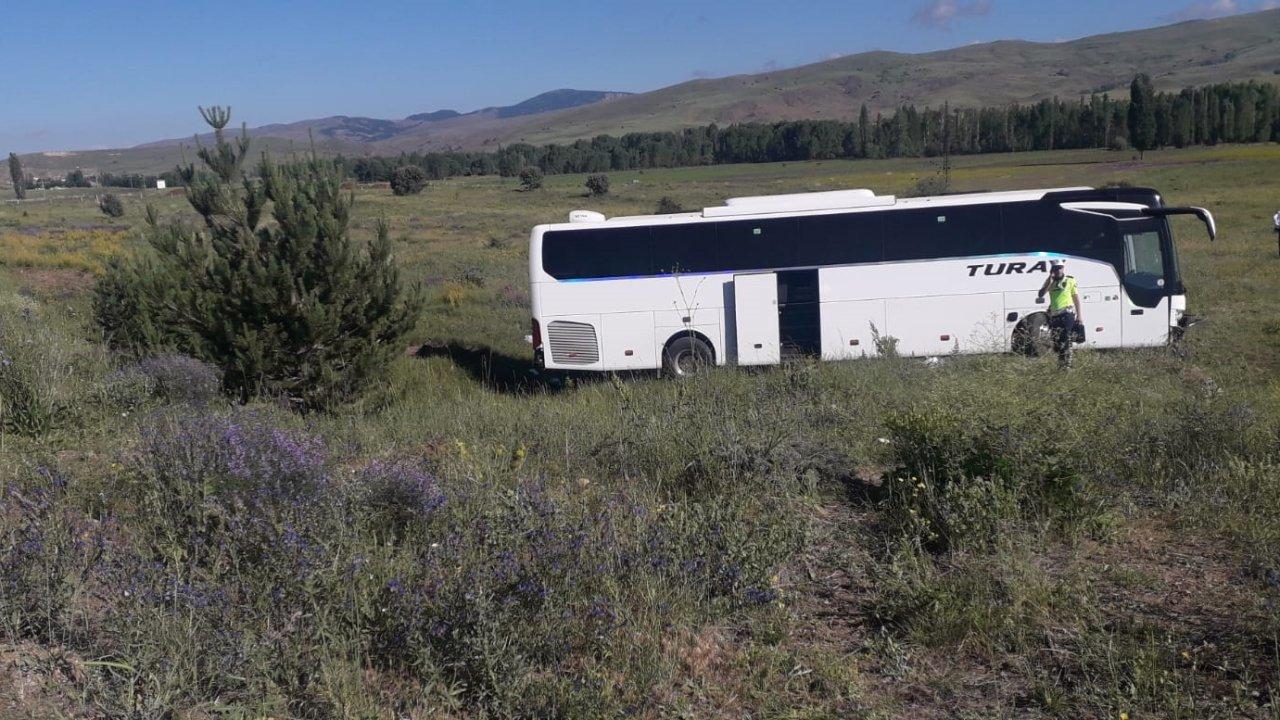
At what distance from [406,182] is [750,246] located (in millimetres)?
69943

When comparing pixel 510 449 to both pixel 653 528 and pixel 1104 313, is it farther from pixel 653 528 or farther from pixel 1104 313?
pixel 1104 313

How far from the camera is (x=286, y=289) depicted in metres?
12.2

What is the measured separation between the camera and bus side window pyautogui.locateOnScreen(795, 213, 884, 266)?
15984mm

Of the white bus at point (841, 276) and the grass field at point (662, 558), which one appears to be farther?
the white bus at point (841, 276)

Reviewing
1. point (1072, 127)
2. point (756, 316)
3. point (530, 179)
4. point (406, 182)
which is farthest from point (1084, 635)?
point (1072, 127)

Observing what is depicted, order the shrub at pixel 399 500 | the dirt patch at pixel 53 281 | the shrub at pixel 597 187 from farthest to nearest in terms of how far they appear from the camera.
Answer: the shrub at pixel 597 187, the dirt patch at pixel 53 281, the shrub at pixel 399 500

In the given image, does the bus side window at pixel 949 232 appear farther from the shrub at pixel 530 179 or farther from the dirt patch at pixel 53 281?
the shrub at pixel 530 179

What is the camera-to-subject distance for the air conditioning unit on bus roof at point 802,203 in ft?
53.2

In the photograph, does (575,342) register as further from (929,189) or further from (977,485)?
(929,189)

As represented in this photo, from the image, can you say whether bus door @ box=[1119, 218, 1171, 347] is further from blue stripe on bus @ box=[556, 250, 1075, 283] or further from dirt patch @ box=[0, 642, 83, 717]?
dirt patch @ box=[0, 642, 83, 717]

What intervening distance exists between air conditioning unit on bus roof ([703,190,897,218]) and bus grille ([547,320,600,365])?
282 centimetres

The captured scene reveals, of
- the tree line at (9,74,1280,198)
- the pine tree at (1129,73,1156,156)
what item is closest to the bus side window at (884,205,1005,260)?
the tree line at (9,74,1280,198)

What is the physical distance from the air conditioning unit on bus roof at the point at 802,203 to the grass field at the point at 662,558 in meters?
8.39

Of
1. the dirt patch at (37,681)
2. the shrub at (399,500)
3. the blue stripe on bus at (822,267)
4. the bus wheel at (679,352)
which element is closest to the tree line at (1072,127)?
the blue stripe on bus at (822,267)
